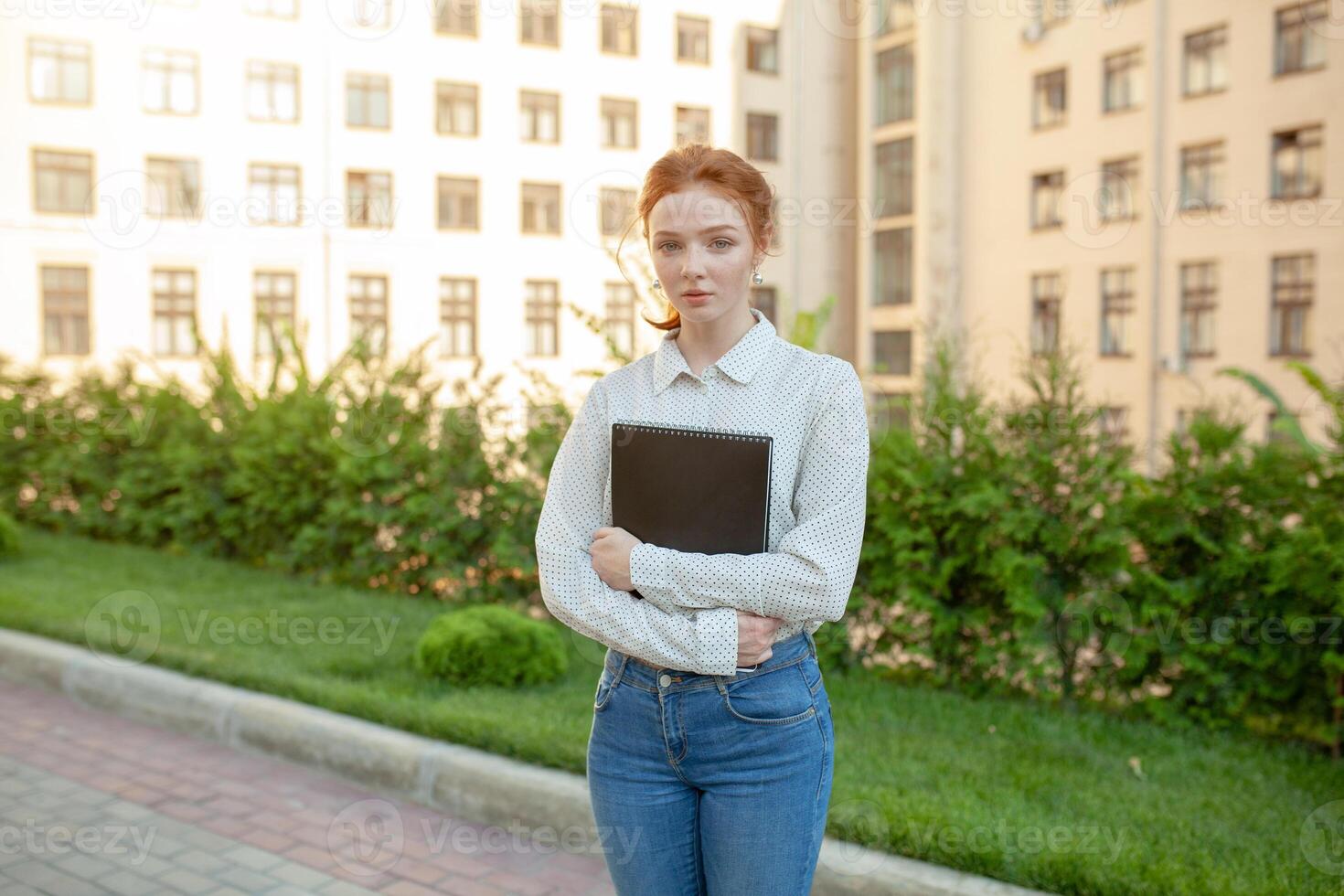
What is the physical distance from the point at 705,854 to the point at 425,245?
43301 millimetres

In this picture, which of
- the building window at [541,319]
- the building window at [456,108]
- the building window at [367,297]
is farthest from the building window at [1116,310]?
the building window at [367,297]

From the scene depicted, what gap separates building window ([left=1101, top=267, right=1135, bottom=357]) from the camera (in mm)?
37188

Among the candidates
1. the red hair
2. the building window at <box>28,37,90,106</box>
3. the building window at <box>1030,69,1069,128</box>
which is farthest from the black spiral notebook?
the building window at <box>28,37,90,106</box>

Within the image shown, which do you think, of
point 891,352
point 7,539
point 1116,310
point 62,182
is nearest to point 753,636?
point 7,539

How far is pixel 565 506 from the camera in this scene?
9.27 feet

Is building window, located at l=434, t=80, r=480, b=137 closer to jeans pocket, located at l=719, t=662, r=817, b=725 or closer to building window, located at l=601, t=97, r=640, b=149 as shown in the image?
building window, located at l=601, t=97, r=640, b=149

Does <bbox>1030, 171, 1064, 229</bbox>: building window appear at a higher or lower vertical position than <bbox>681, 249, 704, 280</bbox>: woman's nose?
higher

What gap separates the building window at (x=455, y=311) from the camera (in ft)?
147

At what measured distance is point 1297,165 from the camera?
3316 cm

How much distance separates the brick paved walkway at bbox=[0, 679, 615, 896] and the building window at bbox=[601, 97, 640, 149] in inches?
1679

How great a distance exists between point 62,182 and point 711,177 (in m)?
41.7

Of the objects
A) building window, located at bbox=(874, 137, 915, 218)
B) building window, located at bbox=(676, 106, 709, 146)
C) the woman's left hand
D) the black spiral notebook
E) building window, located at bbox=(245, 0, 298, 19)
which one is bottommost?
the woman's left hand

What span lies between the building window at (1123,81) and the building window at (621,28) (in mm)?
17803

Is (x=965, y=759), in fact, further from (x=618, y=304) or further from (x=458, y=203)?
(x=618, y=304)
